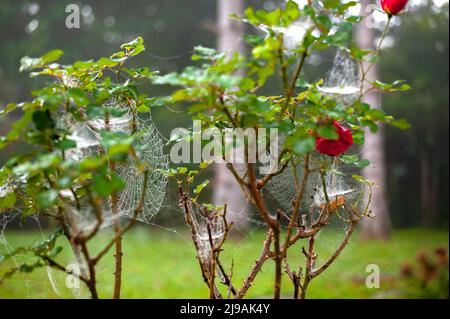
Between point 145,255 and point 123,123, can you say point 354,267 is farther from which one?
point 123,123

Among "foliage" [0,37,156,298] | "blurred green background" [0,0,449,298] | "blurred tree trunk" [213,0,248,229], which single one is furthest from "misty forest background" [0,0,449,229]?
"foliage" [0,37,156,298]

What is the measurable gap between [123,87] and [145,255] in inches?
166

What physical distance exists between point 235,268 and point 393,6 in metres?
1.41

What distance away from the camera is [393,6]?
33.5 inches

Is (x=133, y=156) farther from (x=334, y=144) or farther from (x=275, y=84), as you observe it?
(x=275, y=84)

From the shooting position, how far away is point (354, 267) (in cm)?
388

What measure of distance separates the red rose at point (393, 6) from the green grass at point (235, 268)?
2.45ft

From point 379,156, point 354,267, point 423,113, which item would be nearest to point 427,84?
point 423,113

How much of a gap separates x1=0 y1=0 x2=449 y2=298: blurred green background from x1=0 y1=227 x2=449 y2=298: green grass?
0.02 metres

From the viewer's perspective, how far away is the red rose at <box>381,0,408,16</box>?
84 centimetres

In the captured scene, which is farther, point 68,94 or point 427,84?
point 427,84

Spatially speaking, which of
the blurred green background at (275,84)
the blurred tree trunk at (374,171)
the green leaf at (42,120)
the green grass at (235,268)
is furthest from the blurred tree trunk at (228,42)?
the green leaf at (42,120)

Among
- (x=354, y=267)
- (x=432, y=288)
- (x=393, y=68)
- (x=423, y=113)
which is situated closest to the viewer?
(x=432, y=288)

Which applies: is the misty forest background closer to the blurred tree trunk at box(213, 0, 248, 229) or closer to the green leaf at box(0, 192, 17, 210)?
the blurred tree trunk at box(213, 0, 248, 229)
